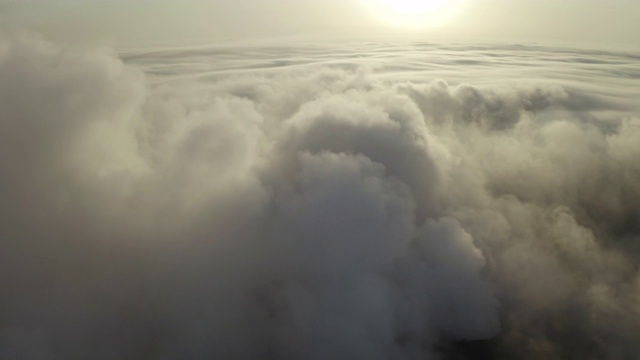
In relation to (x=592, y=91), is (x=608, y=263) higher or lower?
lower

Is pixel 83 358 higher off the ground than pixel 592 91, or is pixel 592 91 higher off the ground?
pixel 592 91

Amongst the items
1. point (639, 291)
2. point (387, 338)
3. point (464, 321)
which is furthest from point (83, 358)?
point (639, 291)

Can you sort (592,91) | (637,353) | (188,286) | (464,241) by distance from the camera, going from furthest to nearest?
(592,91)
(464,241)
(188,286)
(637,353)

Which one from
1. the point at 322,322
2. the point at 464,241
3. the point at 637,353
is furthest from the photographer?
the point at 464,241

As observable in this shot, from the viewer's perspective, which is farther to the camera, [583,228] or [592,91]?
[592,91]

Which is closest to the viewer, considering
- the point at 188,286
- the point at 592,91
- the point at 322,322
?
the point at 322,322

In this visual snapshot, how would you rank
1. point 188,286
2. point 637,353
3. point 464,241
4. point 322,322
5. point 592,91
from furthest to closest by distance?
point 592,91, point 464,241, point 188,286, point 322,322, point 637,353

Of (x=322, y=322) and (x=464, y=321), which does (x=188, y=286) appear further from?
(x=464, y=321)

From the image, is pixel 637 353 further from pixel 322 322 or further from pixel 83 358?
pixel 83 358

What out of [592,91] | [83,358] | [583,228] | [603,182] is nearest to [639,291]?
[583,228]
